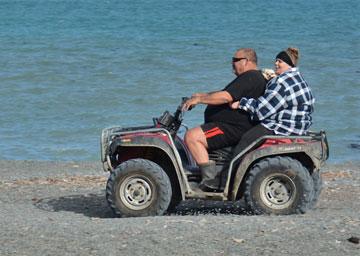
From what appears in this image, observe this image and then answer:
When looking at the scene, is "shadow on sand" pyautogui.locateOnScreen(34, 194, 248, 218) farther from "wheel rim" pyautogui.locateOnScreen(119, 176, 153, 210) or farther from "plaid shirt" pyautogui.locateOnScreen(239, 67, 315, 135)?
"plaid shirt" pyautogui.locateOnScreen(239, 67, 315, 135)

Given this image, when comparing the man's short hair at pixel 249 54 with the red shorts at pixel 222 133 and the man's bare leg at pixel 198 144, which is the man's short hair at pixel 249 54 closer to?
the red shorts at pixel 222 133

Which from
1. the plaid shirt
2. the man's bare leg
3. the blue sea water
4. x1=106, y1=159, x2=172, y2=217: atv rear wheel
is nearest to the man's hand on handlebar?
the man's bare leg

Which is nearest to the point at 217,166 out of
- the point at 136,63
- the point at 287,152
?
the point at 287,152

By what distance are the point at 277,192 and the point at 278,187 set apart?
2.0 inches

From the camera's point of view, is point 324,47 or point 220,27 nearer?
point 324,47

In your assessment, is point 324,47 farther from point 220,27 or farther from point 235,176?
point 235,176

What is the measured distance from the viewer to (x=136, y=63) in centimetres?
2997

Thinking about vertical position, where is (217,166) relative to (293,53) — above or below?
below

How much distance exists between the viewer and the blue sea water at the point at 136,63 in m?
20.3

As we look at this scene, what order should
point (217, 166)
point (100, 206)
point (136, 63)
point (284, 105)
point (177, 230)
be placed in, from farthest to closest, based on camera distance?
point (136, 63) → point (100, 206) → point (217, 166) → point (284, 105) → point (177, 230)

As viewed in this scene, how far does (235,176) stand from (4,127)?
10625mm

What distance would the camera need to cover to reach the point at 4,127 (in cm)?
2044

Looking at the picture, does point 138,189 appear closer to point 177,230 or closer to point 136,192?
point 136,192

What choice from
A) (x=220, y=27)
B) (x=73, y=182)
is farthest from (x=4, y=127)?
(x=220, y=27)
